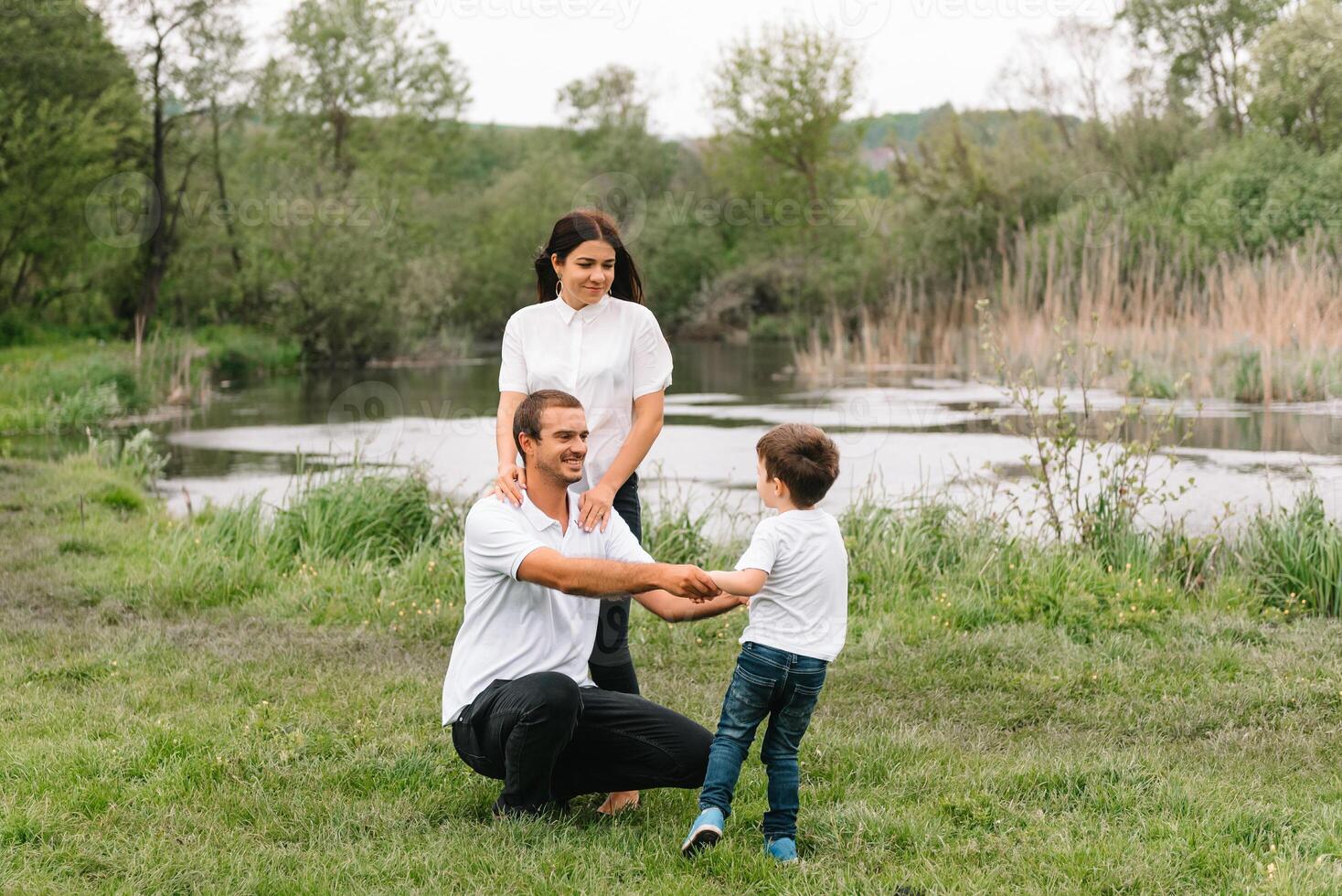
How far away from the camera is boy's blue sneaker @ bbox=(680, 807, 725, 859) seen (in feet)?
11.5

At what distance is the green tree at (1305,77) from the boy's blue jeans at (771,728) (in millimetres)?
29428

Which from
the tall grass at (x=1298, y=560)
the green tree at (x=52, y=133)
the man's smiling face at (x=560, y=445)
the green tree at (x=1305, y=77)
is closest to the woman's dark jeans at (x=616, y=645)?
the man's smiling face at (x=560, y=445)

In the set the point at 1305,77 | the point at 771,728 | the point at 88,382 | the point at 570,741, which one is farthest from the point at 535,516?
the point at 1305,77

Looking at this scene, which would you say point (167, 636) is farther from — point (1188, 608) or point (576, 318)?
point (1188, 608)

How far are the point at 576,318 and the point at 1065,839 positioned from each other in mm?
2301

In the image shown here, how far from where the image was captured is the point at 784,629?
3.51 meters

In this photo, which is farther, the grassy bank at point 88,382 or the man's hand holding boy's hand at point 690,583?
the grassy bank at point 88,382

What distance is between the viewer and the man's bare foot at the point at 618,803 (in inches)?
157

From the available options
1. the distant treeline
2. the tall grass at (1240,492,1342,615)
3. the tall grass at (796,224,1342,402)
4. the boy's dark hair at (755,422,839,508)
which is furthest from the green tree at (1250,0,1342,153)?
the boy's dark hair at (755,422,839,508)

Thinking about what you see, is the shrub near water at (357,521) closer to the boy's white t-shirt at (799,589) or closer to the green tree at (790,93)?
the boy's white t-shirt at (799,589)

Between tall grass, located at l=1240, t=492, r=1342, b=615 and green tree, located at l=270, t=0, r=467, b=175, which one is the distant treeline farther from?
tall grass, located at l=1240, t=492, r=1342, b=615

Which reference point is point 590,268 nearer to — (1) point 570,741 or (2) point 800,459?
(2) point 800,459

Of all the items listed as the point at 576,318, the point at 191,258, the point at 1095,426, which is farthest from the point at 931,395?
the point at 191,258

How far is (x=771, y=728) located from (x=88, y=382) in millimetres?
18809
